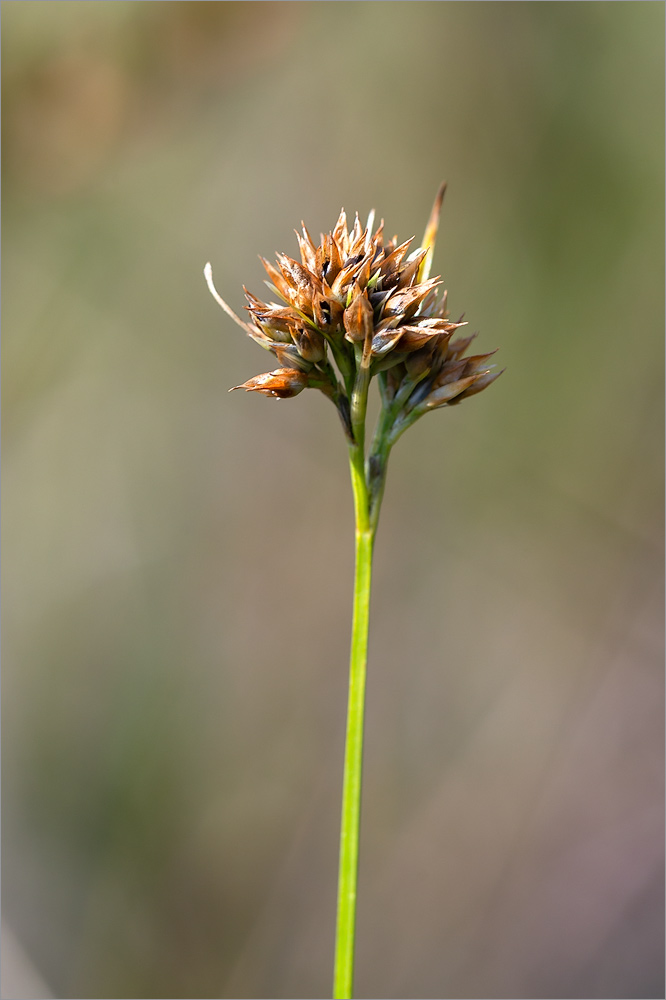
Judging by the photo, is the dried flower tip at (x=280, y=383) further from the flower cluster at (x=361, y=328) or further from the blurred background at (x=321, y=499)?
the blurred background at (x=321, y=499)

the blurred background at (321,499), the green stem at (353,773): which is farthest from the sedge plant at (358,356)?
the blurred background at (321,499)

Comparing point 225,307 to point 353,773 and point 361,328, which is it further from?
point 353,773

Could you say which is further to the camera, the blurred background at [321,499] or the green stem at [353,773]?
the blurred background at [321,499]

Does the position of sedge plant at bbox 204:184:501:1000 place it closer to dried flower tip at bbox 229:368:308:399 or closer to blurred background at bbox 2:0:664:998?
dried flower tip at bbox 229:368:308:399

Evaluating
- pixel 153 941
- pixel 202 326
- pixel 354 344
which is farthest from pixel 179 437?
pixel 354 344


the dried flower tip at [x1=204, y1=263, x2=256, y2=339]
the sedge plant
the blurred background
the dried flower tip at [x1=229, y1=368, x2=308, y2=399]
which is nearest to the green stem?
the sedge plant

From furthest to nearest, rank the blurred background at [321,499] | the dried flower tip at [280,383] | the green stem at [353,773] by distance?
1. the blurred background at [321,499]
2. the dried flower tip at [280,383]
3. the green stem at [353,773]
